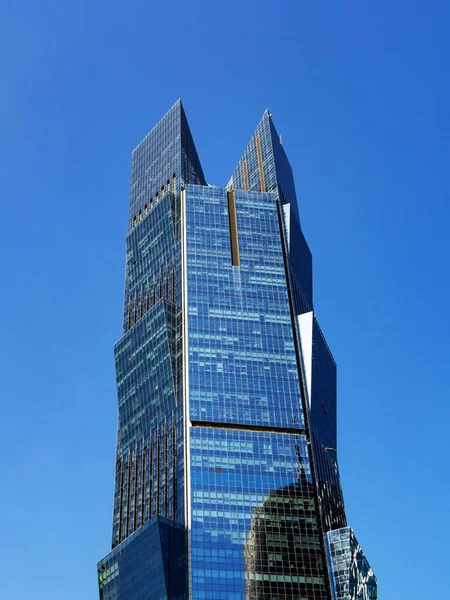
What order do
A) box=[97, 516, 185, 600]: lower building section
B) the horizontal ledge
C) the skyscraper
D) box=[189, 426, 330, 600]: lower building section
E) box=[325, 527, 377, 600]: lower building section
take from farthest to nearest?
the horizontal ledge
box=[325, 527, 377, 600]: lower building section
the skyscraper
box=[189, 426, 330, 600]: lower building section
box=[97, 516, 185, 600]: lower building section

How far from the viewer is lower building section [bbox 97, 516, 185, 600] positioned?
157 metres

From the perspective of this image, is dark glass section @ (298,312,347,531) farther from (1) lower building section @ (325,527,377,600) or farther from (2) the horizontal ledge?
(2) the horizontal ledge

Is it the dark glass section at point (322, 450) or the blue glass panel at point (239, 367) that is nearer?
the dark glass section at point (322, 450)

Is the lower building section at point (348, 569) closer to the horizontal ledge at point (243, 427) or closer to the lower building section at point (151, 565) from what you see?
the horizontal ledge at point (243, 427)

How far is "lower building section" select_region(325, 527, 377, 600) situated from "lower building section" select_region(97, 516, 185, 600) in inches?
1190

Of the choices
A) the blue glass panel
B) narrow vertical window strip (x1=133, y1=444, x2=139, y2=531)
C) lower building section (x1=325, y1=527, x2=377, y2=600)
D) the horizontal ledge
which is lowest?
lower building section (x1=325, y1=527, x2=377, y2=600)

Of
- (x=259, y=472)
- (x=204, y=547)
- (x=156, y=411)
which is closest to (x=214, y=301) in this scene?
(x=156, y=411)

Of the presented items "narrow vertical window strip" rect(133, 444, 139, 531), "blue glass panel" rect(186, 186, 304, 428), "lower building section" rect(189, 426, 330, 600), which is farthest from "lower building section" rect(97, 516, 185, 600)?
"blue glass panel" rect(186, 186, 304, 428)

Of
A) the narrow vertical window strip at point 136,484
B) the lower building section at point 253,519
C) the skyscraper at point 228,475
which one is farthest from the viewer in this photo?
the narrow vertical window strip at point 136,484

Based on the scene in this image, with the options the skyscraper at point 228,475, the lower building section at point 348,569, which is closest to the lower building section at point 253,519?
the skyscraper at point 228,475

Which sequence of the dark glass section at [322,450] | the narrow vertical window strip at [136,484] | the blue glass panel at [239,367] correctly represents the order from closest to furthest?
1. the dark glass section at [322,450]
2. the blue glass panel at [239,367]
3. the narrow vertical window strip at [136,484]

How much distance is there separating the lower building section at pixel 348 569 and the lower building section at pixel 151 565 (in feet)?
99.1

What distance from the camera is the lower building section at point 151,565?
157375 mm

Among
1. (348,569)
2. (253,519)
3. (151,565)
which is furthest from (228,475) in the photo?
(348,569)
